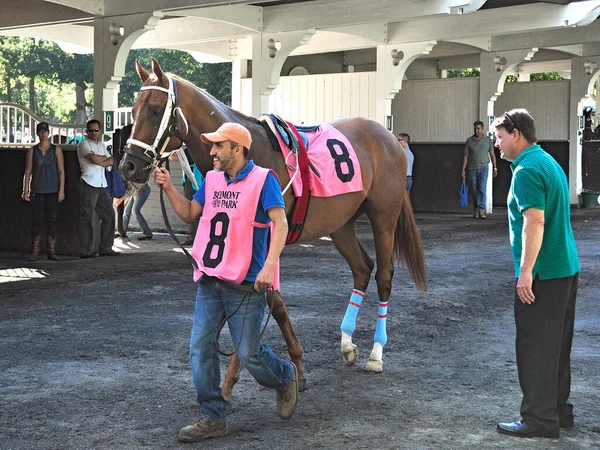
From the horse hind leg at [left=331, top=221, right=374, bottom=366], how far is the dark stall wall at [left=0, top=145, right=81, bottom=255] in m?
6.57

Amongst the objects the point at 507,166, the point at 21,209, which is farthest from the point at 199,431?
the point at 507,166

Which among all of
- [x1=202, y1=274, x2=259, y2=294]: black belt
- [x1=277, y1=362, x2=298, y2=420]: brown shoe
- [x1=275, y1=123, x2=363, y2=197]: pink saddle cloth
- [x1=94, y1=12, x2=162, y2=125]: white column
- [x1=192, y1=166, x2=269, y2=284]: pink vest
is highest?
[x1=94, y1=12, x2=162, y2=125]: white column

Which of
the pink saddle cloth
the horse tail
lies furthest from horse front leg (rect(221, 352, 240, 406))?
the horse tail

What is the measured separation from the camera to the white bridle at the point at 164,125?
5188mm

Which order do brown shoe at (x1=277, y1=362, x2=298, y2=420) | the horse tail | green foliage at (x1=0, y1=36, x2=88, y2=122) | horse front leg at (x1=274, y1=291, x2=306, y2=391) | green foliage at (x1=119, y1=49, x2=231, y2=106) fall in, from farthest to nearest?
green foliage at (x1=0, y1=36, x2=88, y2=122) → green foliage at (x1=119, y1=49, x2=231, y2=106) → the horse tail → horse front leg at (x1=274, y1=291, x2=306, y2=391) → brown shoe at (x1=277, y1=362, x2=298, y2=420)

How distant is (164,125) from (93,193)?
723 centimetres

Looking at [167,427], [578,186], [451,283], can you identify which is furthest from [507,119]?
[578,186]

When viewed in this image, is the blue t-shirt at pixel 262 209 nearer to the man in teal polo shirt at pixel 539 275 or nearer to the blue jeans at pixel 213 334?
the blue jeans at pixel 213 334

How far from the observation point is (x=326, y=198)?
6.10m

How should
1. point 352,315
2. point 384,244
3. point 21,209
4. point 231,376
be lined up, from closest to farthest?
point 231,376 < point 352,315 < point 384,244 < point 21,209

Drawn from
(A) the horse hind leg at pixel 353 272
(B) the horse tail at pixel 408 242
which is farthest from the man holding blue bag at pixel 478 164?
(A) the horse hind leg at pixel 353 272

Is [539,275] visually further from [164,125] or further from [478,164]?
[478,164]

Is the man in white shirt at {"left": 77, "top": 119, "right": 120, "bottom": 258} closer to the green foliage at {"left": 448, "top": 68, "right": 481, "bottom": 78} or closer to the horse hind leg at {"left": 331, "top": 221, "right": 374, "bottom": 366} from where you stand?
the horse hind leg at {"left": 331, "top": 221, "right": 374, "bottom": 366}

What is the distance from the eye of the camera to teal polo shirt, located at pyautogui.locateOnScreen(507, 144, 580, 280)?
4.60 metres
